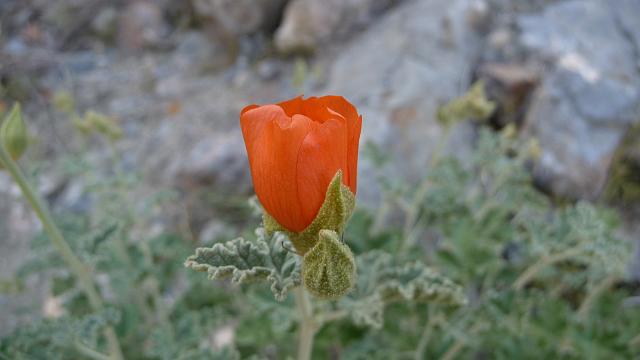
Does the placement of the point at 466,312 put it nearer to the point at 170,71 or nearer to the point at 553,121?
the point at 553,121

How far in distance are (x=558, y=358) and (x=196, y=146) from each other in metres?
2.43

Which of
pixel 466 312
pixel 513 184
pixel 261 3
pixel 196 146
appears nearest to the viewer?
pixel 466 312

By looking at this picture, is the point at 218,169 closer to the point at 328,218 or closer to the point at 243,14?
the point at 243,14

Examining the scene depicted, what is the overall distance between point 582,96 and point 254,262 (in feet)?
8.53

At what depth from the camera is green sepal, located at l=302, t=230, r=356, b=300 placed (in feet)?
2.60

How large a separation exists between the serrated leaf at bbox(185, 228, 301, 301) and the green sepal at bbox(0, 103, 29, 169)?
638 millimetres

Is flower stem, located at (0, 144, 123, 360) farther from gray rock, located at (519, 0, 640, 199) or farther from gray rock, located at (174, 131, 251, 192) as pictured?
gray rock, located at (519, 0, 640, 199)

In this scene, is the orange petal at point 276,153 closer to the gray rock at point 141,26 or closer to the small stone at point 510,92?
Answer: the small stone at point 510,92

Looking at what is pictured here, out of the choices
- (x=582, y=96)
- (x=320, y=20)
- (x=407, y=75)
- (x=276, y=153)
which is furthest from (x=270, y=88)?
(x=276, y=153)

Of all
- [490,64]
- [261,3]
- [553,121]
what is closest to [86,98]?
[261,3]

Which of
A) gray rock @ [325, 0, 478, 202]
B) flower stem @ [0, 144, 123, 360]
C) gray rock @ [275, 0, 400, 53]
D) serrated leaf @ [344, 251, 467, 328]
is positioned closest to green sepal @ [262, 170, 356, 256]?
serrated leaf @ [344, 251, 467, 328]

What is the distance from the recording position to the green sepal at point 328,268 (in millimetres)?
793

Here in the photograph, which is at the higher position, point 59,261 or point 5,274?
point 5,274

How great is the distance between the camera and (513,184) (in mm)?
2395
